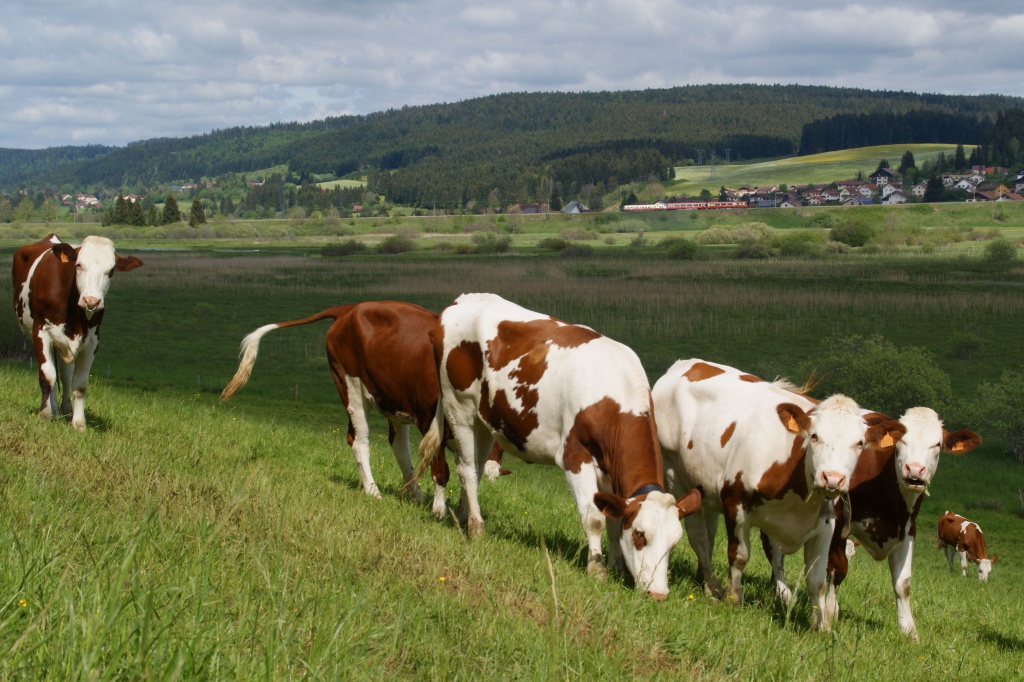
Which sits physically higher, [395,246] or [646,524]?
[646,524]

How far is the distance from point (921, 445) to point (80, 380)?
8803 mm

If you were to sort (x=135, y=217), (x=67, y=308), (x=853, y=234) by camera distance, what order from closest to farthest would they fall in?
(x=67, y=308)
(x=853, y=234)
(x=135, y=217)

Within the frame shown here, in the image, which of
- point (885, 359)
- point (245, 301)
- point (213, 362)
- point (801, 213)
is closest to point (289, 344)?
point (213, 362)

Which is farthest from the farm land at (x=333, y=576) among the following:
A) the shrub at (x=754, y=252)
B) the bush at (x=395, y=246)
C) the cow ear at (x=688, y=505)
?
the bush at (x=395, y=246)

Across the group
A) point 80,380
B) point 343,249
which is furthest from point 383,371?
point 343,249

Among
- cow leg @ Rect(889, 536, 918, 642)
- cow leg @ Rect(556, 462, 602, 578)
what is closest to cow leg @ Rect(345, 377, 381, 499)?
cow leg @ Rect(556, 462, 602, 578)

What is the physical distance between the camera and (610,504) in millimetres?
7344

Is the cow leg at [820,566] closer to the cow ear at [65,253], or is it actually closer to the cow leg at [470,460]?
the cow leg at [470,460]

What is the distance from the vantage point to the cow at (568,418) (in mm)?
7355

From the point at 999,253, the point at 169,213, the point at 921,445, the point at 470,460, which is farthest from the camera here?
the point at 169,213

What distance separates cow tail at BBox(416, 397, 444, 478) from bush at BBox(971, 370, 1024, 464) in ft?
74.3

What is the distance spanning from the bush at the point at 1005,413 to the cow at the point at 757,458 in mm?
21373

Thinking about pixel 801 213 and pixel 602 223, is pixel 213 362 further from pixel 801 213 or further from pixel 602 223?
pixel 801 213

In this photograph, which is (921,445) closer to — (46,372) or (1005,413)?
(46,372)
